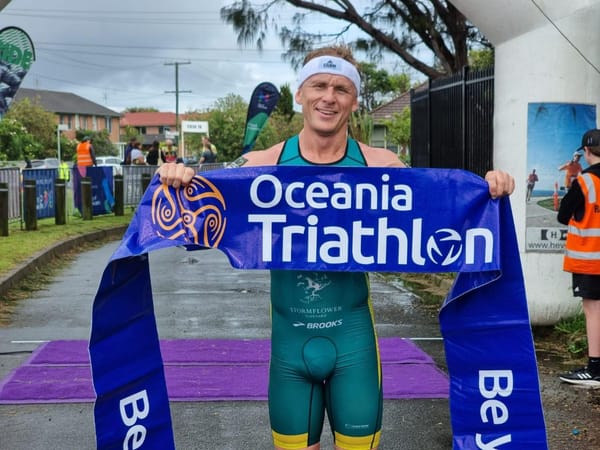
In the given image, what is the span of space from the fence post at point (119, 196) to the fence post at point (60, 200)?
3328mm

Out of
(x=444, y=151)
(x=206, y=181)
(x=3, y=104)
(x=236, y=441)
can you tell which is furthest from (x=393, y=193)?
(x=444, y=151)

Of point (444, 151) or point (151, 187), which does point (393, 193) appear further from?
point (444, 151)

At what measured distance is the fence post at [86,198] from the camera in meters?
19.2

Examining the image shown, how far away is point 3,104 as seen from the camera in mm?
11086

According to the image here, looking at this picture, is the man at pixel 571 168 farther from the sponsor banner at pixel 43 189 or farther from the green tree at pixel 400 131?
the green tree at pixel 400 131

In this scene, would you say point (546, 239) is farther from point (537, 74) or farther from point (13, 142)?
point (13, 142)

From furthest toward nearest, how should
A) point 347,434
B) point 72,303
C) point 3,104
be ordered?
point 3,104 → point 72,303 → point 347,434

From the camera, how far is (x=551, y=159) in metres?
7.96

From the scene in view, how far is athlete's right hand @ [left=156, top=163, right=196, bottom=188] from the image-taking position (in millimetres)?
3357

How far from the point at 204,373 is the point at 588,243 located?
3100mm

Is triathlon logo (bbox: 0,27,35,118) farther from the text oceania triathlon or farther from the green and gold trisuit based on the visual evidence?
the green and gold trisuit

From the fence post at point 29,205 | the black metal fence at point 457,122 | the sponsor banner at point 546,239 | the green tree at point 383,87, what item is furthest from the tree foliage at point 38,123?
the sponsor banner at point 546,239

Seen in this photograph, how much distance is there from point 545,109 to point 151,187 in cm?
539

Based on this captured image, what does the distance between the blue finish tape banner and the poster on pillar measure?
470 cm
